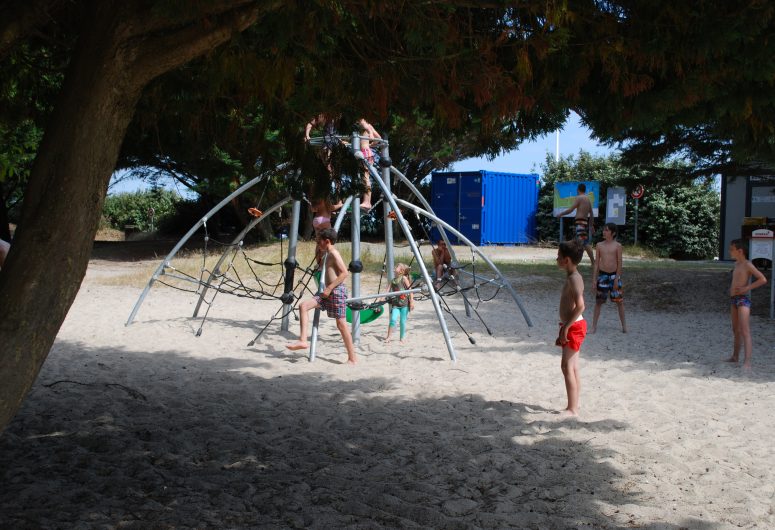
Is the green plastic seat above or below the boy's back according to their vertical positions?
below

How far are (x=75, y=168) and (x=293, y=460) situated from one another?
2590mm

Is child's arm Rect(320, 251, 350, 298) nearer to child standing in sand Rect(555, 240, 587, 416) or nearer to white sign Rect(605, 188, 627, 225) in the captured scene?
child standing in sand Rect(555, 240, 587, 416)

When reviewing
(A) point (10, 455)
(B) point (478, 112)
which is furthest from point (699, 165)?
(A) point (10, 455)

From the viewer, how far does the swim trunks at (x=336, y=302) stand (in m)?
7.99

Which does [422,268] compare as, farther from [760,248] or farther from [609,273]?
→ [760,248]

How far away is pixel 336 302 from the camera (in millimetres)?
7988

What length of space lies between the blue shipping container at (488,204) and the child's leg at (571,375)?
1803 centimetres

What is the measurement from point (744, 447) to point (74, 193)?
4.38m

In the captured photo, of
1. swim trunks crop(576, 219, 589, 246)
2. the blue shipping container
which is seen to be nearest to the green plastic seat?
swim trunks crop(576, 219, 589, 246)

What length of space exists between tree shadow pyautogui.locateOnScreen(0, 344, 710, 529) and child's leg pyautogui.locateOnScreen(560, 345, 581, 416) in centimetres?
24

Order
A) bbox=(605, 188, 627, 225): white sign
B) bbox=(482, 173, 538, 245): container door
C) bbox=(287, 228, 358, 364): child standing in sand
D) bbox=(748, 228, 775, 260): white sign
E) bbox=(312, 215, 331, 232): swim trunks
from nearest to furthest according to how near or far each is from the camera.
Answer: bbox=(287, 228, 358, 364): child standing in sand → bbox=(312, 215, 331, 232): swim trunks → bbox=(748, 228, 775, 260): white sign → bbox=(605, 188, 627, 225): white sign → bbox=(482, 173, 538, 245): container door

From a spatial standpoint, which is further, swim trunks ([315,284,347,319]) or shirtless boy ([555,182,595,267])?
shirtless boy ([555,182,595,267])

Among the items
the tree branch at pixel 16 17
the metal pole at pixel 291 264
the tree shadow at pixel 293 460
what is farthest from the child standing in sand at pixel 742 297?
the tree branch at pixel 16 17

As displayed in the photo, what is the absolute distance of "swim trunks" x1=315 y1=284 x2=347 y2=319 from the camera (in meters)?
7.99
